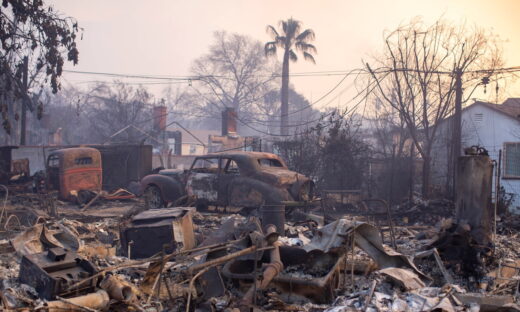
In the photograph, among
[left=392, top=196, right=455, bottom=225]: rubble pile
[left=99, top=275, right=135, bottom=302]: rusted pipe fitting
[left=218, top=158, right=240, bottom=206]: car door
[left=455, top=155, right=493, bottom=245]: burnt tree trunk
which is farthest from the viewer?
[left=392, top=196, right=455, bottom=225]: rubble pile

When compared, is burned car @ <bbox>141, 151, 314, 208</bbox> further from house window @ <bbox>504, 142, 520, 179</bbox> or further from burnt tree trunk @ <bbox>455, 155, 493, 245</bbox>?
house window @ <bbox>504, 142, 520, 179</bbox>

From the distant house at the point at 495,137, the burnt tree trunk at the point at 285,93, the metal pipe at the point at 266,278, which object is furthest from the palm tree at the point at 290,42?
the metal pipe at the point at 266,278

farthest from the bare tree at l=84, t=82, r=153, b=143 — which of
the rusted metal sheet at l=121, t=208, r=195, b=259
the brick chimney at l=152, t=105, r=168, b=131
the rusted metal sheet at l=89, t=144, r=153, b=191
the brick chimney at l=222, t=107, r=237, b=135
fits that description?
the rusted metal sheet at l=121, t=208, r=195, b=259

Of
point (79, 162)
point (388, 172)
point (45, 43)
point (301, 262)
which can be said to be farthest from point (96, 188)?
point (301, 262)

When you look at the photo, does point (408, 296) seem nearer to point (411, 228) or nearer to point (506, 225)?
point (411, 228)

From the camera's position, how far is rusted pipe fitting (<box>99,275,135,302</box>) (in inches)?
177

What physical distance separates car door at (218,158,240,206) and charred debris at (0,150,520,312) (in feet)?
5.39

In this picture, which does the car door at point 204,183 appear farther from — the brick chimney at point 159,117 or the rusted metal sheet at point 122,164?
the brick chimney at point 159,117

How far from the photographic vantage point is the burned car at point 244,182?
34.7 ft

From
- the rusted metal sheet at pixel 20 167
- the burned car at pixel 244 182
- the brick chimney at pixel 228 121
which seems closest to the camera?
the burned car at pixel 244 182

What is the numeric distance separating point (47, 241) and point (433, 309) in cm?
483

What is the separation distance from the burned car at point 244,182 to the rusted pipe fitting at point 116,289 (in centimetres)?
593

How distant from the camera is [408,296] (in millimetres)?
4859

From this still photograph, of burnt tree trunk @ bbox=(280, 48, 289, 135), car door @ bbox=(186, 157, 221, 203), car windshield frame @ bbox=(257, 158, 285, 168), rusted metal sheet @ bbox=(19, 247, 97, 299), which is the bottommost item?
rusted metal sheet @ bbox=(19, 247, 97, 299)
